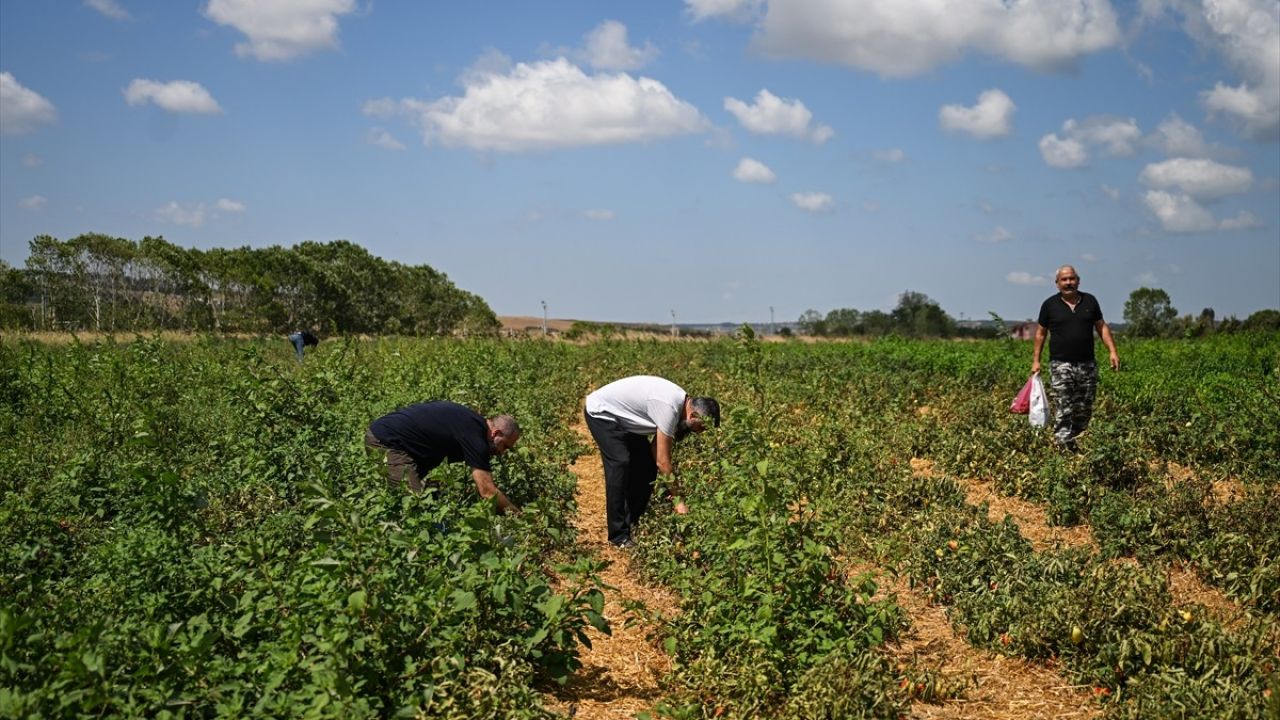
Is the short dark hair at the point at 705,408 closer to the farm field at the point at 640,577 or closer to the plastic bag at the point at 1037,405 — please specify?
the farm field at the point at 640,577

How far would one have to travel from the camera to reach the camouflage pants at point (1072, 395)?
8.34 metres

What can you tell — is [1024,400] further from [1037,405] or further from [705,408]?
[705,408]

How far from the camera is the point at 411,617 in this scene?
11.8 ft

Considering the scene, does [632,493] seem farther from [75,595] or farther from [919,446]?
[919,446]

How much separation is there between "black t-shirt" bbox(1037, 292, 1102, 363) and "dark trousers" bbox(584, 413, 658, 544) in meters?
3.88

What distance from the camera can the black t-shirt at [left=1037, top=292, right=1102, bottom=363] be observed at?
8.29 metres

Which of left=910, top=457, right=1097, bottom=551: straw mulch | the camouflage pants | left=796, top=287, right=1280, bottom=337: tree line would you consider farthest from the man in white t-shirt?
left=796, top=287, right=1280, bottom=337: tree line

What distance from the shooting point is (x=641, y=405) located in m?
6.34

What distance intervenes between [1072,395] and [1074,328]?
0.58m

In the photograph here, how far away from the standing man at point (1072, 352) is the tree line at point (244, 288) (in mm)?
26425

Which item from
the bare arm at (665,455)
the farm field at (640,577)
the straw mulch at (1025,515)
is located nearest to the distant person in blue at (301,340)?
the farm field at (640,577)

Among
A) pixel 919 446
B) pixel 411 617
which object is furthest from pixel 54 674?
pixel 919 446

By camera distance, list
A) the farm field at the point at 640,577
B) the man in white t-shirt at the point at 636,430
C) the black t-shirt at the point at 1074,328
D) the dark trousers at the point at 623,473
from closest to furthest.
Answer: the farm field at the point at 640,577 < the man in white t-shirt at the point at 636,430 < the dark trousers at the point at 623,473 < the black t-shirt at the point at 1074,328

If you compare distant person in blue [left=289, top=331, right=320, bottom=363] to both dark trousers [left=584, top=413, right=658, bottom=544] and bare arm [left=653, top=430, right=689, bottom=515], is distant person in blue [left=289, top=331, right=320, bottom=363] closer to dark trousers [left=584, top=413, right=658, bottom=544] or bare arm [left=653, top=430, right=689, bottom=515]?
dark trousers [left=584, top=413, right=658, bottom=544]
